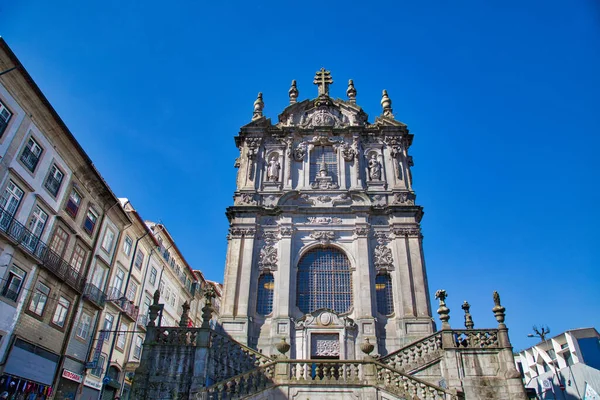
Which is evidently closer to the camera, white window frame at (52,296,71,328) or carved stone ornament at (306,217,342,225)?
white window frame at (52,296,71,328)

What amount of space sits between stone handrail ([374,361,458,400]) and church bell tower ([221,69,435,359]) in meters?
4.98

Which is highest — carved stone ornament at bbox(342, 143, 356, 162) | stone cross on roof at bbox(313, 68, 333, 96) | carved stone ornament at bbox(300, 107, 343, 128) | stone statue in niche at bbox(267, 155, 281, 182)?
stone cross on roof at bbox(313, 68, 333, 96)

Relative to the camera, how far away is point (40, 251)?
68.2ft

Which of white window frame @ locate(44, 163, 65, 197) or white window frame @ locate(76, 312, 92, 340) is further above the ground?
white window frame @ locate(44, 163, 65, 197)

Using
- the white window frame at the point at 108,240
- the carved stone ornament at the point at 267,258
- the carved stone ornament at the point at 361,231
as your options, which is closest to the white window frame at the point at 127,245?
the white window frame at the point at 108,240

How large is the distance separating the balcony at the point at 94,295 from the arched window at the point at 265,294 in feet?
33.3

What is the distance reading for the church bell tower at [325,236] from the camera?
19.6 metres

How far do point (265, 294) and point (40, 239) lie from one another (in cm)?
1087

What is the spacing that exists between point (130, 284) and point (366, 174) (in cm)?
1766

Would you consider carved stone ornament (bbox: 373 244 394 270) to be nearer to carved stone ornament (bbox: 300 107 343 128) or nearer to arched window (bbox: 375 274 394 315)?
arched window (bbox: 375 274 394 315)

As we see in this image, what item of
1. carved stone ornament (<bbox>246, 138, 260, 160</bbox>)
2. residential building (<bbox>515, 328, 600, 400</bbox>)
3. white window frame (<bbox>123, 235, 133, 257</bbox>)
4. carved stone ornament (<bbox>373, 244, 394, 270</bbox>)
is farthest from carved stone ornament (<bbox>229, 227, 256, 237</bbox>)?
residential building (<bbox>515, 328, 600, 400</bbox>)

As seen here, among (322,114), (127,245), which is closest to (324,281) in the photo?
(322,114)

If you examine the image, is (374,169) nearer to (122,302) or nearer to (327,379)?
(327,379)

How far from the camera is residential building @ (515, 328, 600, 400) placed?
3366 cm
